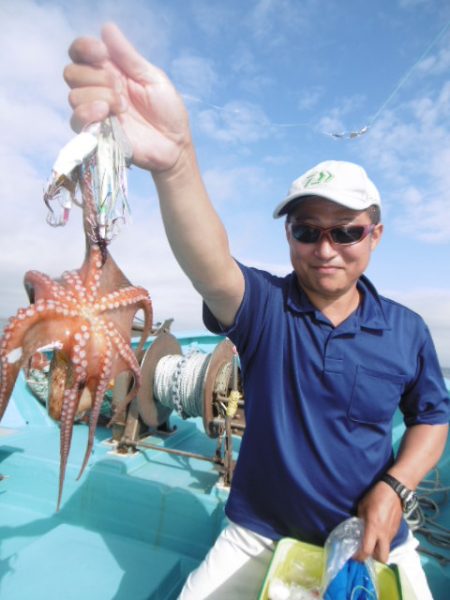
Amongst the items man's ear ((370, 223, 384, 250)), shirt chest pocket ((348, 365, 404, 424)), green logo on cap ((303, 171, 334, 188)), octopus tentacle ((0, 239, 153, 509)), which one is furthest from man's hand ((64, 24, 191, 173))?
shirt chest pocket ((348, 365, 404, 424))

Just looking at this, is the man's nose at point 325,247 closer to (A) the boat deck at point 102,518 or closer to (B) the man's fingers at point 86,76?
(B) the man's fingers at point 86,76

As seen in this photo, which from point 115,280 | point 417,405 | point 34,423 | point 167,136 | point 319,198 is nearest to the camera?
point 167,136

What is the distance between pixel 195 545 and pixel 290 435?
8.17 feet

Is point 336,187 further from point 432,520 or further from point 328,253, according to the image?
point 432,520

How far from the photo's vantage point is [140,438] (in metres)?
5.63

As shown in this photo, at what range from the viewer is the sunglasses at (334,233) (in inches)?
81.7

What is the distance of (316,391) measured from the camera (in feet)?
7.00

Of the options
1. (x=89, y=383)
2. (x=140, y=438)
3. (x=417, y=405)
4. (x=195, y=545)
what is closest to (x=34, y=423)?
(x=140, y=438)

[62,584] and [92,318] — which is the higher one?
[92,318]

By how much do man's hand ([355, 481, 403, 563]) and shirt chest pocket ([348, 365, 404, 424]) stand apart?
0.39 meters

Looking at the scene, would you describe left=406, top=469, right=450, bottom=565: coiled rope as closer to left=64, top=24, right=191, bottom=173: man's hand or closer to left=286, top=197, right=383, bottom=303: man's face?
left=286, top=197, right=383, bottom=303: man's face

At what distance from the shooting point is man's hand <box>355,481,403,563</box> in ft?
6.42

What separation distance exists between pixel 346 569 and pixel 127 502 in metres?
2.93

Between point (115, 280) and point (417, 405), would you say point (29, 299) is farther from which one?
point (417, 405)
